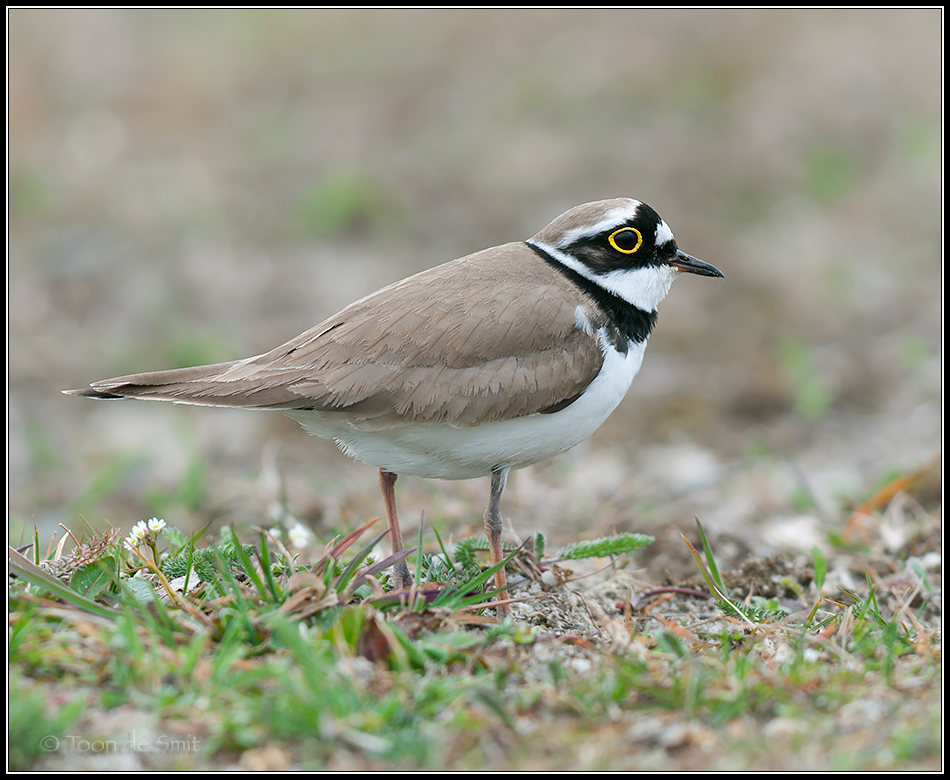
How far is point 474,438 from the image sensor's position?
13.1ft

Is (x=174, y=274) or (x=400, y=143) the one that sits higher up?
(x=400, y=143)

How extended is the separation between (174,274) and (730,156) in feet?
21.1

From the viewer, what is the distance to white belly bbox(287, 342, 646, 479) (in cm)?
400

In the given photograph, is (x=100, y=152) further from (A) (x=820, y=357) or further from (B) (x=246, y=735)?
(B) (x=246, y=735)

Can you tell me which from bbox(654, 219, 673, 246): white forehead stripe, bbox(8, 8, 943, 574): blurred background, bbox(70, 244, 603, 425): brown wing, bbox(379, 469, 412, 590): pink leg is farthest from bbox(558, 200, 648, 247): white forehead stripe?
bbox(8, 8, 943, 574): blurred background

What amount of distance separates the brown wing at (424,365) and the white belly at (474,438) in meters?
0.07

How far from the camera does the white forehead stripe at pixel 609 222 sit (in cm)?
454

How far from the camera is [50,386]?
26.5ft

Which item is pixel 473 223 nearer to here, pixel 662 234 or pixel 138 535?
pixel 662 234

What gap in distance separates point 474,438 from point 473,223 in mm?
6318

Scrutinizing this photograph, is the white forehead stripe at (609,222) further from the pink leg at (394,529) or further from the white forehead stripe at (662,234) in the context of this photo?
the pink leg at (394,529)

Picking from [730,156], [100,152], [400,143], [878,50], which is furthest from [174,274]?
[878,50]

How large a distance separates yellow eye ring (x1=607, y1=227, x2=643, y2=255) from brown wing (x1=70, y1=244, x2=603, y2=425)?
18.1 inches

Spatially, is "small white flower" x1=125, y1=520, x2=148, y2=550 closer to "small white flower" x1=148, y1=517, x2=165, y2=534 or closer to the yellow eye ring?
"small white flower" x1=148, y1=517, x2=165, y2=534
